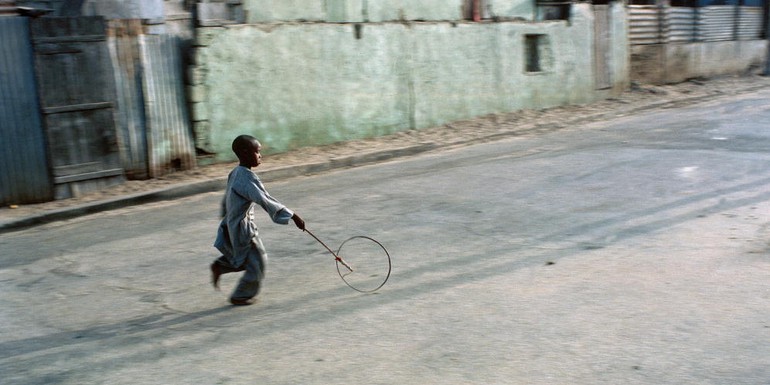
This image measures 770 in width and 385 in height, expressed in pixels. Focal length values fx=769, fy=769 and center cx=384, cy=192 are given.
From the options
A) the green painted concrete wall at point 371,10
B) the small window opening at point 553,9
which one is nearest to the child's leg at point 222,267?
the green painted concrete wall at point 371,10

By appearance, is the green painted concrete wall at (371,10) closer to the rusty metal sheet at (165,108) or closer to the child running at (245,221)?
the rusty metal sheet at (165,108)

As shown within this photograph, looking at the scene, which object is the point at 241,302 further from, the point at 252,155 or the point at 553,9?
the point at 553,9

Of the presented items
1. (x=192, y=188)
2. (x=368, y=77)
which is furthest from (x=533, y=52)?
(x=192, y=188)

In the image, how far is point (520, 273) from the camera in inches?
231

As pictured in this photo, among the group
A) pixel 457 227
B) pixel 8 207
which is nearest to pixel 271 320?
pixel 457 227

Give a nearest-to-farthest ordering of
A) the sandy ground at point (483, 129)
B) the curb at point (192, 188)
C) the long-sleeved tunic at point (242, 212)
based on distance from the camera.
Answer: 1. the long-sleeved tunic at point (242, 212)
2. the curb at point (192, 188)
3. the sandy ground at point (483, 129)

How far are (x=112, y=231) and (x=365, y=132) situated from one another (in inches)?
245

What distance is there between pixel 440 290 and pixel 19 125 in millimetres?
6458

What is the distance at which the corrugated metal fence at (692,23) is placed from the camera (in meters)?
19.8

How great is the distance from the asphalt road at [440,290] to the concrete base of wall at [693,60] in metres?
10.5

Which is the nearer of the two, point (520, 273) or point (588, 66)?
point (520, 273)

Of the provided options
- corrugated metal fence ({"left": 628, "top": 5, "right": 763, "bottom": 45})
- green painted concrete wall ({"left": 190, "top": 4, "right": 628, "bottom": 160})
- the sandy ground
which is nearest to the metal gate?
the sandy ground

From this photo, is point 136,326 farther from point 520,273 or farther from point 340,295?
point 520,273

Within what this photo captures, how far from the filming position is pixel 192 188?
10289 mm
